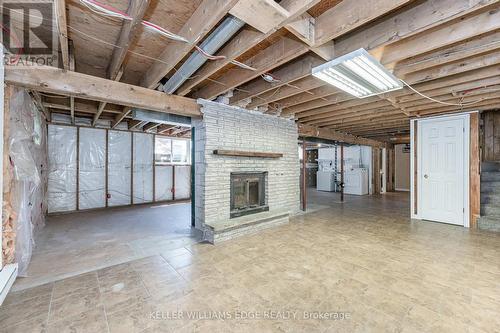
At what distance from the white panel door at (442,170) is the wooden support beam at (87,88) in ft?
16.8

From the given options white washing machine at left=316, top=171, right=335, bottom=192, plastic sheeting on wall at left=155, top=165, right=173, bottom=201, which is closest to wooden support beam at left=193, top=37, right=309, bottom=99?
plastic sheeting on wall at left=155, top=165, right=173, bottom=201

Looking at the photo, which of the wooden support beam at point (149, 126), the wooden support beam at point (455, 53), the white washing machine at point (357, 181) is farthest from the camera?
the white washing machine at point (357, 181)

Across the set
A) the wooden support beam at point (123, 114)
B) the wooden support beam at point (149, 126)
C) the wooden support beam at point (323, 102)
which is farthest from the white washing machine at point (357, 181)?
the wooden support beam at point (123, 114)

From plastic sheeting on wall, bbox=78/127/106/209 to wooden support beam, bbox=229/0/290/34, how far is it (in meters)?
5.90

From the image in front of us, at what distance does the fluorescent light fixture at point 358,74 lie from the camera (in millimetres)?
2022

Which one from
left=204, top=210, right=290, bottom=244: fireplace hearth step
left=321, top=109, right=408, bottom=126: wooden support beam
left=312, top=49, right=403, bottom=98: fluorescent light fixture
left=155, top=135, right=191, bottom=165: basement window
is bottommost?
left=204, top=210, right=290, bottom=244: fireplace hearth step

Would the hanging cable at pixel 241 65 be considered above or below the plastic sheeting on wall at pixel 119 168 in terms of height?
above

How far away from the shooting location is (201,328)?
1611 millimetres

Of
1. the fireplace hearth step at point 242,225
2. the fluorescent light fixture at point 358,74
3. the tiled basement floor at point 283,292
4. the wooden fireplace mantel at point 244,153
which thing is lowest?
the tiled basement floor at point 283,292

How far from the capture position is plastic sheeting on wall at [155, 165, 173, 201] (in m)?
7.09

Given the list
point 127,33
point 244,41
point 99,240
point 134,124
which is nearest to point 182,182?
point 134,124

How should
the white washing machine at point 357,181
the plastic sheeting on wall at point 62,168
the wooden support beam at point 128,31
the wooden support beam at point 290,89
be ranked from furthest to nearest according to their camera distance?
the white washing machine at point 357,181 → the plastic sheeting on wall at point 62,168 → the wooden support beam at point 290,89 → the wooden support beam at point 128,31

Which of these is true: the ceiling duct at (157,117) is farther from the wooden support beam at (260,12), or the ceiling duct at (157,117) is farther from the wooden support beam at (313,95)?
the wooden support beam at (260,12)

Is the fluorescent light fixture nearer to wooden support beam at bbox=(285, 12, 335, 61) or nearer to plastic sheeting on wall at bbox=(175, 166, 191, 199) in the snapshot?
wooden support beam at bbox=(285, 12, 335, 61)
